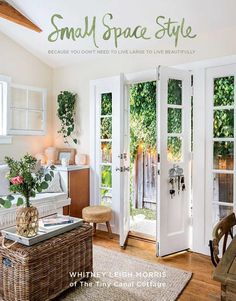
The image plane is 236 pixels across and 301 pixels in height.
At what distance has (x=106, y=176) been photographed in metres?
3.80

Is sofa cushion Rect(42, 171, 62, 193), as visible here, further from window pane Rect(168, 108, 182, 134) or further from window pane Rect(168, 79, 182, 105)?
window pane Rect(168, 79, 182, 105)

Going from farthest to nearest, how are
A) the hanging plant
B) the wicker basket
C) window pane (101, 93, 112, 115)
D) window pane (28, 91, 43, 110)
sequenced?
window pane (28, 91, 43, 110) → the hanging plant → window pane (101, 93, 112, 115) → the wicker basket

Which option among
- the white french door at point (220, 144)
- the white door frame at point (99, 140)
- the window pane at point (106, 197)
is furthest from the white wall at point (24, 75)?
the white french door at point (220, 144)

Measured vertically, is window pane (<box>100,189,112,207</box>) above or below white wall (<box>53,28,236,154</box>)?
below

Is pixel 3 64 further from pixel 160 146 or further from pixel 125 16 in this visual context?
pixel 160 146

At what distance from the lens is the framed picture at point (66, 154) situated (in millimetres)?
4078

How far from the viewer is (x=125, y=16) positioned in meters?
2.91

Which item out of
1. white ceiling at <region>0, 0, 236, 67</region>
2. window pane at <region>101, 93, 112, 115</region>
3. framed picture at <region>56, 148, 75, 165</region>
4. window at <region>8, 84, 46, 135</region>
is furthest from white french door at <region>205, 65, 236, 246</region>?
window at <region>8, 84, 46, 135</region>

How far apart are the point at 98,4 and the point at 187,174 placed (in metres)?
2.17

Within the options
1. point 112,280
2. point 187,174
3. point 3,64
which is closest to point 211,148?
point 187,174

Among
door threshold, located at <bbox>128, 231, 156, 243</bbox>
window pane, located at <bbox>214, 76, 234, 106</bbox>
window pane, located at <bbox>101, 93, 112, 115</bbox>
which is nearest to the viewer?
window pane, located at <bbox>214, 76, 234, 106</bbox>

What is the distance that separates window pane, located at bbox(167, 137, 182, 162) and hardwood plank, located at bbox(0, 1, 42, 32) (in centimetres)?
227

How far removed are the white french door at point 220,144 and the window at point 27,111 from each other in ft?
8.61

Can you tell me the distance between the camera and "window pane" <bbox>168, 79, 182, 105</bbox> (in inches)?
119
